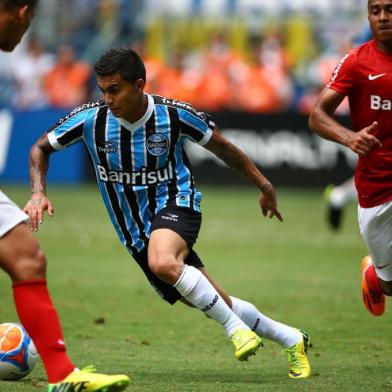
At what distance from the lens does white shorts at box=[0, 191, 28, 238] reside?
514 centimetres

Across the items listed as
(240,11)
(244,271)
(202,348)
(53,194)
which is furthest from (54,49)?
(202,348)

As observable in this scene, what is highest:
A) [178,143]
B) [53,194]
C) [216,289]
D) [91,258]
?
[178,143]

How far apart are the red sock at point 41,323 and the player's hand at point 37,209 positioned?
898 mm

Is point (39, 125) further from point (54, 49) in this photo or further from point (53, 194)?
point (54, 49)

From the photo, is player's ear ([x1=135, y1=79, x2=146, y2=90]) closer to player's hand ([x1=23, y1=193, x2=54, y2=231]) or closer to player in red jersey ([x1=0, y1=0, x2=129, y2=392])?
player's hand ([x1=23, y1=193, x2=54, y2=231])

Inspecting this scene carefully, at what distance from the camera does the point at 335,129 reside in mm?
6305

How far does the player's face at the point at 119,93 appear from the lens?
6395mm

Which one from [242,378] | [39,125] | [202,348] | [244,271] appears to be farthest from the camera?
[39,125]

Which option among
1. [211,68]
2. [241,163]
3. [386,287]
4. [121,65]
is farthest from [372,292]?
[211,68]

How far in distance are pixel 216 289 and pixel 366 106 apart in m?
1.49

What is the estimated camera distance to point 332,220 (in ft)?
46.2

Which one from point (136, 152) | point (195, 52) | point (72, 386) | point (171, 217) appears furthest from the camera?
point (195, 52)

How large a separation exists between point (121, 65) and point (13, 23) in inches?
51.9

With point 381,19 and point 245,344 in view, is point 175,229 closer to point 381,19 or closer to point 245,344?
point 245,344
